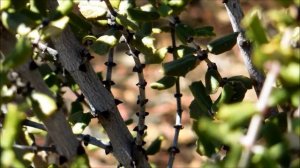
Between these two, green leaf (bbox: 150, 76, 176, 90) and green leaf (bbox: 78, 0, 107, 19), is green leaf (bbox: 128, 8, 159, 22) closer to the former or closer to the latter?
green leaf (bbox: 78, 0, 107, 19)

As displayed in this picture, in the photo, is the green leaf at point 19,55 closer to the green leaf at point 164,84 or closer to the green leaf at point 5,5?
the green leaf at point 5,5

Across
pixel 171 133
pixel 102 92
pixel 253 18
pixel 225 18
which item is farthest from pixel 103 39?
pixel 225 18

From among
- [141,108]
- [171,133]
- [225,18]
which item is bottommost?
[171,133]

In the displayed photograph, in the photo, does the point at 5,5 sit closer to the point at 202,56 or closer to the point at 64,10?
the point at 64,10

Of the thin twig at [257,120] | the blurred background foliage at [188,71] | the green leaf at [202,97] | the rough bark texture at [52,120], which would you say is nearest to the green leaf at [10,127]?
the blurred background foliage at [188,71]

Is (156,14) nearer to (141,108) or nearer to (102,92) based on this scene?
(102,92)

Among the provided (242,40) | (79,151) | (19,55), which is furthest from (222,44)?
(19,55)
